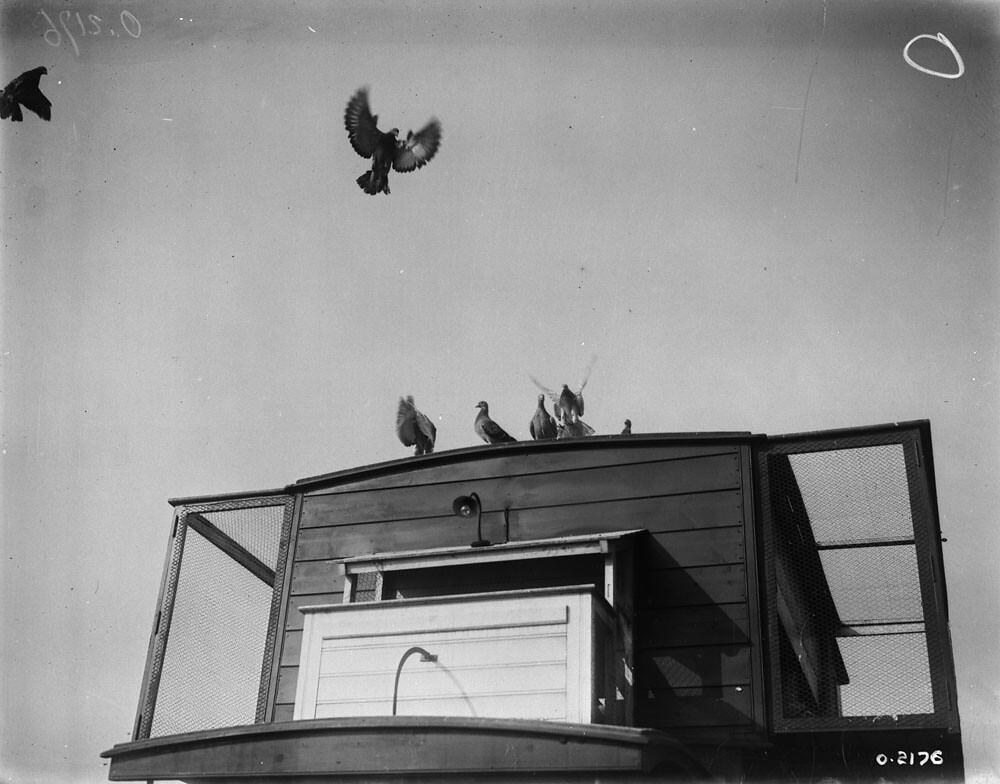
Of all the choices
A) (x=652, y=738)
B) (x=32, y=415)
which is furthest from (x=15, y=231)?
(x=652, y=738)

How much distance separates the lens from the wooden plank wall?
6527 millimetres

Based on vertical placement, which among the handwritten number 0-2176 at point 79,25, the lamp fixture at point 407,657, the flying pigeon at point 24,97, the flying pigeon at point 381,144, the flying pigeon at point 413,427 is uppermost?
the flying pigeon at point 381,144

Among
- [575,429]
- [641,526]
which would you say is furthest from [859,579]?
[575,429]

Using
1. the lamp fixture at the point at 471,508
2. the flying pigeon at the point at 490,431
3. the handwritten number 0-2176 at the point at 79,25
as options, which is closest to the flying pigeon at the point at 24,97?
the handwritten number 0-2176 at the point at 79,25

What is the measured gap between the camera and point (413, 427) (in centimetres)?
1005

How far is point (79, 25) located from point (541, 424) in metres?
5.39

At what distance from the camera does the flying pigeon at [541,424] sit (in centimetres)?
1028

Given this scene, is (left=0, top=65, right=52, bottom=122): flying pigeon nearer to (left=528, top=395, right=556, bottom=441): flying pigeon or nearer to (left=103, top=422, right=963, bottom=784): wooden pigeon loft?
(left=103, top=422, right=963, bottom=784): wooden pigeon loft

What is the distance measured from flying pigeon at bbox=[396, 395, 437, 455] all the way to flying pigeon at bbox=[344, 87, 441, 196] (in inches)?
81.2

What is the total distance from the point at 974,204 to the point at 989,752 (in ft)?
10.1

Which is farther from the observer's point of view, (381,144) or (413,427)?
(413,427)

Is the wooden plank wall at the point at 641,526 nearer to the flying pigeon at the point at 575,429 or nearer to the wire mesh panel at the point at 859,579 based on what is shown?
the wire mesh panel at the point at 859,579

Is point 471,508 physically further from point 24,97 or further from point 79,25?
point 79,25

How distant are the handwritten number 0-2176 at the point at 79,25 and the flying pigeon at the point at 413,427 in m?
4.08
